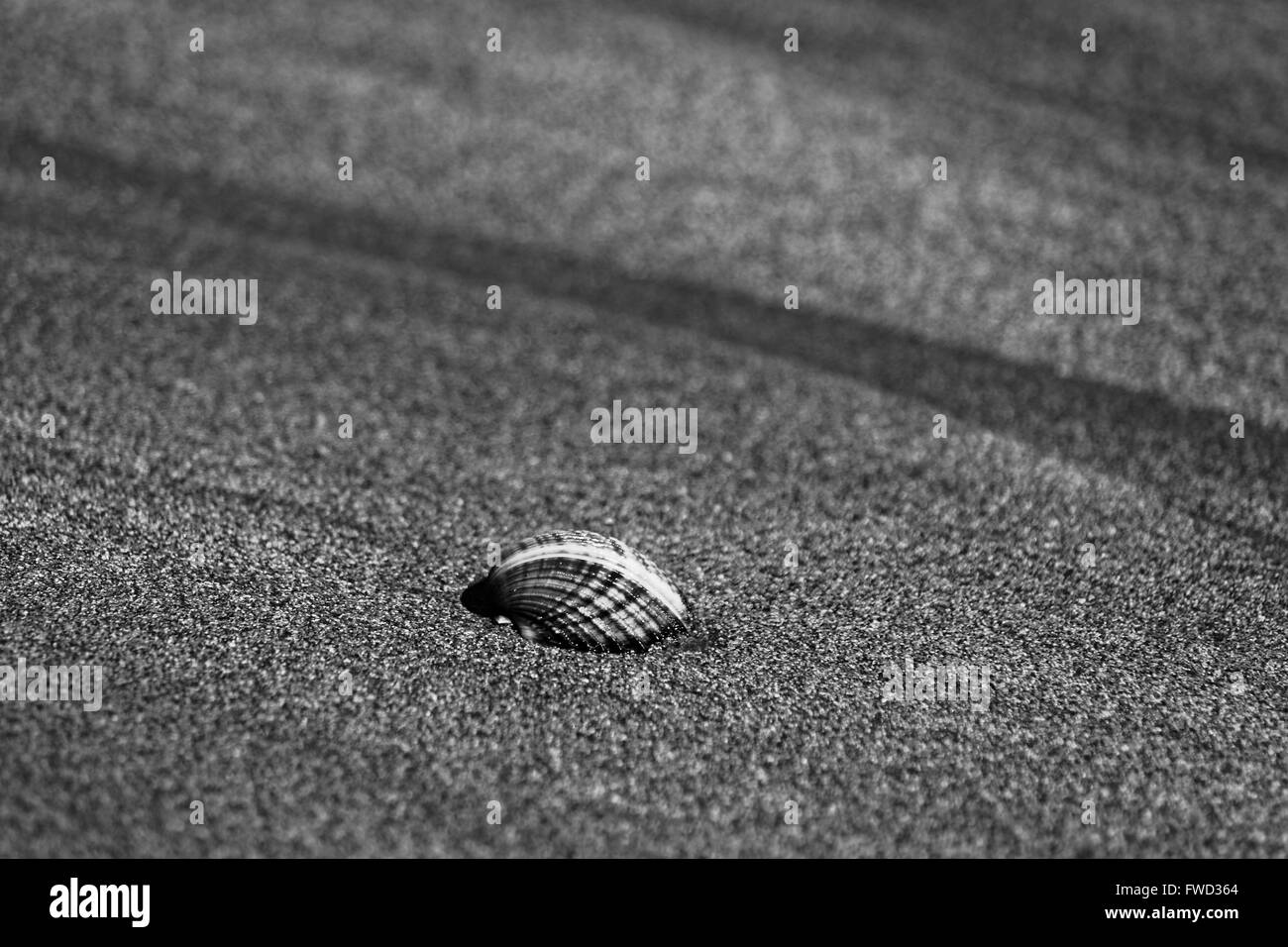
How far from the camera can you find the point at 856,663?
3.61 m

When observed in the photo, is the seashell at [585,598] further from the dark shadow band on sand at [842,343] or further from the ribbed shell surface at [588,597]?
the dark shadow band on sand at [842,343]

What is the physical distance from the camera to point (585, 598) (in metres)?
3.52

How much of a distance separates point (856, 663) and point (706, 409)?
5.56 ft

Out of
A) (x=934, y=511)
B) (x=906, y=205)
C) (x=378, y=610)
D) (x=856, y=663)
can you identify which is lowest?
(x=856, y=663)

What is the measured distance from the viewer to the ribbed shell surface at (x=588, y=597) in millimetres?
3520

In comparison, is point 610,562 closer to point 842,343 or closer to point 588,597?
point 588,597

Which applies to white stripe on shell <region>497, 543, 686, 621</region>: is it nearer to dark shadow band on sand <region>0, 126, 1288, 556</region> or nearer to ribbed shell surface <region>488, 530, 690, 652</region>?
ribbed shell surface <region>488, 530, 690, 652</region>

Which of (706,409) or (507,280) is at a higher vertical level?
(507,280)

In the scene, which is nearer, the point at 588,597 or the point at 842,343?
the point at 588,597

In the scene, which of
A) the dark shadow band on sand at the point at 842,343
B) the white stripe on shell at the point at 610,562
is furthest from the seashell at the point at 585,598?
the dark shadow band on sand at the point at 842,343

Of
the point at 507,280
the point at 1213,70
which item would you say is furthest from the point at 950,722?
the point at 1213,70

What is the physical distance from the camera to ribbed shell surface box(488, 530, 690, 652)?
3520 mm

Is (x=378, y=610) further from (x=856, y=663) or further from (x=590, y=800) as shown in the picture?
(x=856, y=663)

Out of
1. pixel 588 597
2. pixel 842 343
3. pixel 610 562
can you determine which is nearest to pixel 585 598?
pixel 588 597
